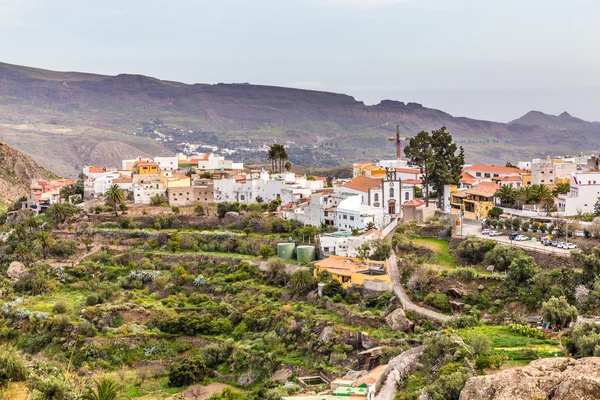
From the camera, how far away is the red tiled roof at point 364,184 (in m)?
49.4

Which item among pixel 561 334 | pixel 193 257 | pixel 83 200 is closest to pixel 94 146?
pixel 83 200

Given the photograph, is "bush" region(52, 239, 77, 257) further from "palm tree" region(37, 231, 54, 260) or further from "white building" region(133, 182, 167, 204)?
"white building" region(133, 182, 167, 204)

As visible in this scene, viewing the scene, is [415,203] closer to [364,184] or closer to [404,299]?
[364,184]

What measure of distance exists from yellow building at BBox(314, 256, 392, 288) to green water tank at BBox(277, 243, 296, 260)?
4075 millimetres

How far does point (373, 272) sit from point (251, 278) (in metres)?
8.62

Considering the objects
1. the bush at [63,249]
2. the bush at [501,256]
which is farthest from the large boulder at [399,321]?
the bush at [63,249]

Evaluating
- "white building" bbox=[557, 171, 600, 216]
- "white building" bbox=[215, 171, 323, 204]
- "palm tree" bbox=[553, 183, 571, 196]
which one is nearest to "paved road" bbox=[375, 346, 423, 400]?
"white building" bbox=[557, 171, 600, 216]

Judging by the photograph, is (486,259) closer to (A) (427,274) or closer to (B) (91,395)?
(A) (427,274)

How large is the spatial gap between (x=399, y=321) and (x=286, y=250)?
513 inches

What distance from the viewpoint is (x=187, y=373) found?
106ft

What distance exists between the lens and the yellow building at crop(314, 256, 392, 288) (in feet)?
121

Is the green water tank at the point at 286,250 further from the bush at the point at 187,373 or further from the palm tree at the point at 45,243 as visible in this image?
the palm tree at the point at 45,243

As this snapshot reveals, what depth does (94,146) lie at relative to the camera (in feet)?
568

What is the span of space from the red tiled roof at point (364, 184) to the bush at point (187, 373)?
2023cm
